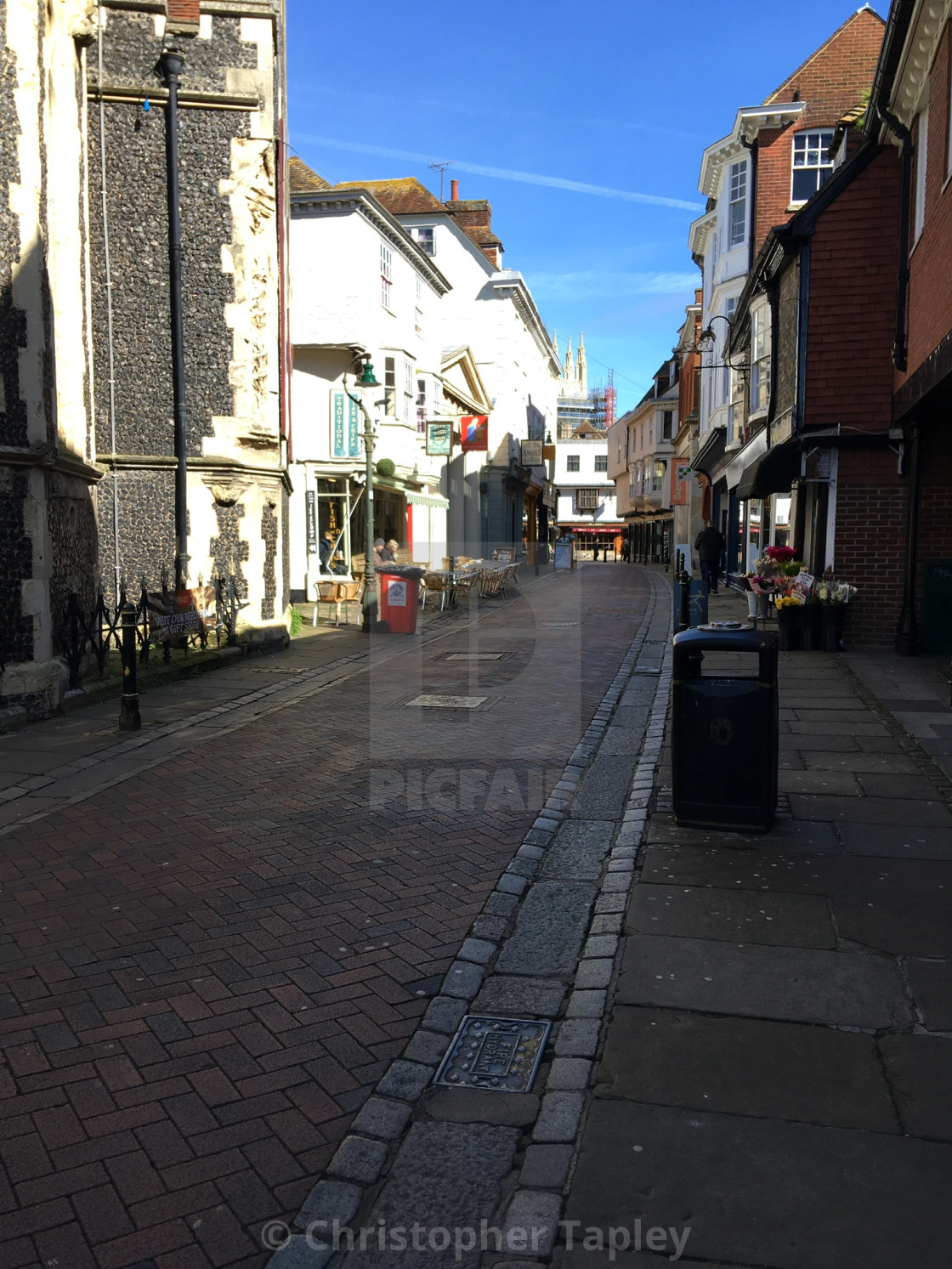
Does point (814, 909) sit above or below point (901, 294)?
below

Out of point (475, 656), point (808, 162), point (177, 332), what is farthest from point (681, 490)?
point (177, 332)

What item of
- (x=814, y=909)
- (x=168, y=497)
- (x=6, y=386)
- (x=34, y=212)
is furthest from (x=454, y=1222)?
(x=168, y=497)

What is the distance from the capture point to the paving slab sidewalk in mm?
2574

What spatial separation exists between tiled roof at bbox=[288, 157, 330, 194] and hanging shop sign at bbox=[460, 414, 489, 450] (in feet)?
31.6

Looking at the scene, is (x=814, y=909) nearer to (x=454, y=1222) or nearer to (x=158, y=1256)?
(x=454, y=1222)

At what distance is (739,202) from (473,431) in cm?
1049

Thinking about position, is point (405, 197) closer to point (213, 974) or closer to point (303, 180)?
point (303, 180)

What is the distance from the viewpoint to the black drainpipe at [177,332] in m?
13.6

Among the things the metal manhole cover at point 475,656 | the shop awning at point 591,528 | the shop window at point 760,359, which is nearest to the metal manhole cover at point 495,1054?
the metal manhole cover at point 475,656

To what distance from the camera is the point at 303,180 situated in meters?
23.5

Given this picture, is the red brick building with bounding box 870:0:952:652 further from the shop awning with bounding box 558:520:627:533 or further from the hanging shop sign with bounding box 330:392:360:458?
the shop awning with bounding box 558:520:627:533

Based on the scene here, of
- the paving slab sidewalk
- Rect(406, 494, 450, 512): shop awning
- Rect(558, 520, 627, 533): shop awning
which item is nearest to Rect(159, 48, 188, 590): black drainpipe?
the paving slab sidewalk

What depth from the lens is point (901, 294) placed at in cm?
1235

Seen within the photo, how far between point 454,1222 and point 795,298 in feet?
47.2
